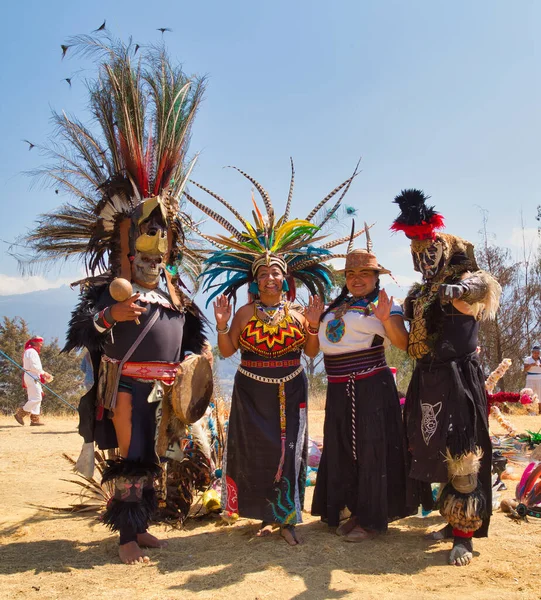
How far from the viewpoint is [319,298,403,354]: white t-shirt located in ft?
14.0

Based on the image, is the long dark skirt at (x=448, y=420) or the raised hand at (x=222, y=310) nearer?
the long dark skirt at (x=448, y=420)

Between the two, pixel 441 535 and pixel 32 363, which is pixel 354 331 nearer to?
pixel 441 535

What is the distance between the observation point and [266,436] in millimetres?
4363

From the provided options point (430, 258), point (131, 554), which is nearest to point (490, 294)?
point (430, 258)

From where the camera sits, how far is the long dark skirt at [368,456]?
13.9 feet

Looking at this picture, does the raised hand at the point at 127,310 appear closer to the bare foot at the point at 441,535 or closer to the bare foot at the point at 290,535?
the bare foot at the point at 290,535

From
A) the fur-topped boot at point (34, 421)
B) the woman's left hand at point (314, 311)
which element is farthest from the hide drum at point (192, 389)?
the fur-topped boot at point (34, 421)

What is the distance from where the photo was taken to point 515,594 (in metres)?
3.22

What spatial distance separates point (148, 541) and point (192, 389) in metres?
1.16

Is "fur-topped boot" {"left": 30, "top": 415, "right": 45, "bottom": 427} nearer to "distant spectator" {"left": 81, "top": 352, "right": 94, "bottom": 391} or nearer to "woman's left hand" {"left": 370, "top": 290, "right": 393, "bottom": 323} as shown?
"distant spectator" {"left": 81, "top": 352, "right": 94, "bottom": 391}

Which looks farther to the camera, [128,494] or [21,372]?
[21,372]

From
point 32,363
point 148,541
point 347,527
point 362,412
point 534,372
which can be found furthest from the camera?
point 534,372

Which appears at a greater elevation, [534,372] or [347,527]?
[534,372]

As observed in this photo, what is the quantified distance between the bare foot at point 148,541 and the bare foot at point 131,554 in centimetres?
23
